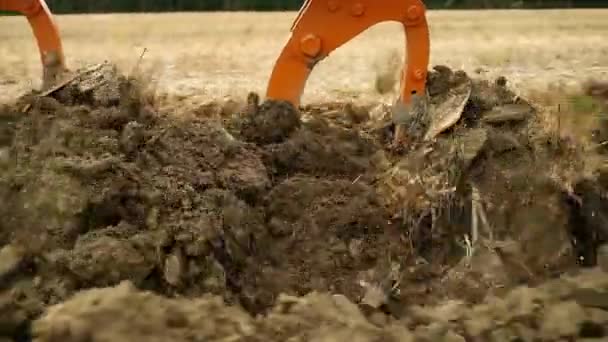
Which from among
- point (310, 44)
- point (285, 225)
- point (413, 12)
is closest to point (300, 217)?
point (285, 225)

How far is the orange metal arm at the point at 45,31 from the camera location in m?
4.42

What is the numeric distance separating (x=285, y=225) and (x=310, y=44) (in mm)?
882

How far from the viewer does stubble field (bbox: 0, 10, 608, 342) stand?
111 inches

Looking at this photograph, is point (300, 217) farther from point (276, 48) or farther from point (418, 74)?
point (276, 48)

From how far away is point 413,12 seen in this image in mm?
4113

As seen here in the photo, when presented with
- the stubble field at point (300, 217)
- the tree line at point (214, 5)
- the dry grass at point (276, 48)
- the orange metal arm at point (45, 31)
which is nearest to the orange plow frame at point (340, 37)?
the stubble field at point (300, 217)

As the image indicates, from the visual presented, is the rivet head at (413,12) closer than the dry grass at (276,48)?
Yes

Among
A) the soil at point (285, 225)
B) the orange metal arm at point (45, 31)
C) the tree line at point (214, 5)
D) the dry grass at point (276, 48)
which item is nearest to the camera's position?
the soil at point (285, 225)

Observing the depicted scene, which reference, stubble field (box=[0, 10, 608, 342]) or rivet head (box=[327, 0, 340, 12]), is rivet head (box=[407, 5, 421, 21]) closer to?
rivet head (box=[327, 0, 340, 12])

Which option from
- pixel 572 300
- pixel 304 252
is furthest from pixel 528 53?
pixel 572 300

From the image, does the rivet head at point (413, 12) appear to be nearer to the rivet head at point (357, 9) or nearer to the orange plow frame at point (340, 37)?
the orange plow frame at point (340, 37)

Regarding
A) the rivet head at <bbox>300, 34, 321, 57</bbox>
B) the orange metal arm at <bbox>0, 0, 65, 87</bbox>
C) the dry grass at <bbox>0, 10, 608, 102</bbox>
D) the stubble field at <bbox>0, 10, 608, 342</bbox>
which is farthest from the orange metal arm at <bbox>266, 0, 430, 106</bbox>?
the orange metal arm at <bbox>0, 0, 65, 87</bbox>

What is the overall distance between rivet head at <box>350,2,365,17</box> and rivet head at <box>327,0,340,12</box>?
0.21 feet

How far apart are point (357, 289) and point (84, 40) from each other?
20.0ft
